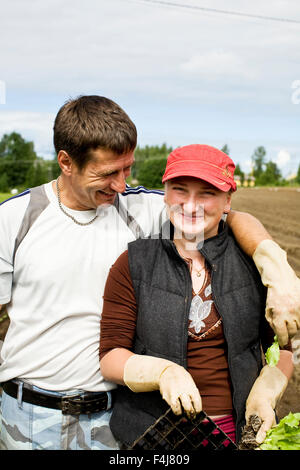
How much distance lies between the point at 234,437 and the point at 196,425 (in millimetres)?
312

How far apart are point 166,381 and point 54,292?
0.68 metres

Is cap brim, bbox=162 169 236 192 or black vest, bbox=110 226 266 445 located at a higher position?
cap brim, bbox=162 169 236 192

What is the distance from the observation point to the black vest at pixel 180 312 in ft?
6.61

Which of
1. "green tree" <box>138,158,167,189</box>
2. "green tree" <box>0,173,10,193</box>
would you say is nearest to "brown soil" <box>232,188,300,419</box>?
"green tree" <box>0,173,10,193</box>

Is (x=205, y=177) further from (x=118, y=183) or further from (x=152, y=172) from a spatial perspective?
(x=152, y=172)

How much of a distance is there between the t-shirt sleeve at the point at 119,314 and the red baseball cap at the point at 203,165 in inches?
18.8

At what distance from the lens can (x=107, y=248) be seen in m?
2.28

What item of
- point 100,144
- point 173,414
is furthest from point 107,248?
point 173,414

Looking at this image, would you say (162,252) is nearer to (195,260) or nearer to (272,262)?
(195,260)

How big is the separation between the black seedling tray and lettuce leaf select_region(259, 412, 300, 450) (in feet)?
0.47

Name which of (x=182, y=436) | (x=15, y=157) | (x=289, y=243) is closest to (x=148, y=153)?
(x=15, y=157)

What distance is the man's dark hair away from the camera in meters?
2.15

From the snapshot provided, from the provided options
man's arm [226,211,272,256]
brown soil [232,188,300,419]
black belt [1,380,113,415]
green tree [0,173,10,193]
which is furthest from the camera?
green tree [0,173,10,193]

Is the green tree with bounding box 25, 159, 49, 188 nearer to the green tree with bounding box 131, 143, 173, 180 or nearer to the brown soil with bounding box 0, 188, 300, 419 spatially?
the green tree with bounding box 131, 143, 173, 180
